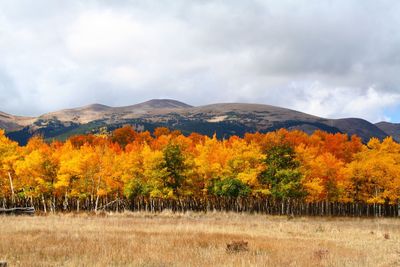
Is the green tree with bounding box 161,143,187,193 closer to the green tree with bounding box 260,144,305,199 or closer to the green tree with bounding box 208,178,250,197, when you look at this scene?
the green tree with bounding box 208,178,250,197

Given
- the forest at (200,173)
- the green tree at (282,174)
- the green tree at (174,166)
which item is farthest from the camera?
the green tree at (174,166)

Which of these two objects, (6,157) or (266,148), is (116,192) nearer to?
(6,157)

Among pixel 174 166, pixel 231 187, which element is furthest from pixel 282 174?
pixel 174 166

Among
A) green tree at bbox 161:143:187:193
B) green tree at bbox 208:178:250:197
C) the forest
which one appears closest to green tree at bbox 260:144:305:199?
the forest

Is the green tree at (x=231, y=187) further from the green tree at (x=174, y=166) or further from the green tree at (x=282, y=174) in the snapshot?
the green tree at (x=174, y=166)

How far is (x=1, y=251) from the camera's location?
1756 centimetres

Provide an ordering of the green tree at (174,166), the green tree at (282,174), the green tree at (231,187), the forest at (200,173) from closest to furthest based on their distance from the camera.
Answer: the green tree at (231,187)
the forest at (200,173)
the green tree at (282,174)
the green tree at (174,166)

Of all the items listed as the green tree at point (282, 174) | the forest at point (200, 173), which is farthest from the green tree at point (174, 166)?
the green tree at point (282, 174)

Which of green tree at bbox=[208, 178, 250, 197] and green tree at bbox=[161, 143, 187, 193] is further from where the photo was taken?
green tree at bbox=[161, 143, 187, 193]

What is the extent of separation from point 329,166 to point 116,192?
36.8m

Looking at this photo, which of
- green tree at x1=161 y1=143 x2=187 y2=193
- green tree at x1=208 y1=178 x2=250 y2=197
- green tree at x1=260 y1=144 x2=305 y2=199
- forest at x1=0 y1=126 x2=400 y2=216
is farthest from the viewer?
green tree at x1=161 y1=143 x2=187 y2=193

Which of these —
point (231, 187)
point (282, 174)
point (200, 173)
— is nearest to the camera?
point (231, 187)

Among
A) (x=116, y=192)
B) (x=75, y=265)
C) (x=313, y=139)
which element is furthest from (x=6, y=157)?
(x=313, y=139)

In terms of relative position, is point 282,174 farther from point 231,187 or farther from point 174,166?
point 174,166
